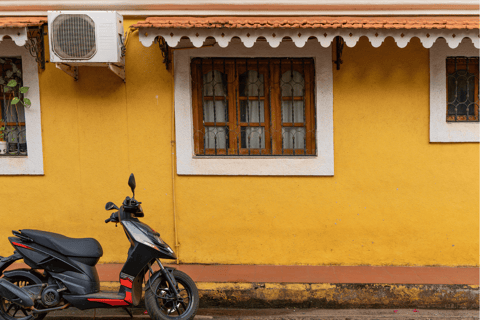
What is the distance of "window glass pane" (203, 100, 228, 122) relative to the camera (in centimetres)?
484

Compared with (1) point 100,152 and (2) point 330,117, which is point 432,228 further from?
(1) point 100,152

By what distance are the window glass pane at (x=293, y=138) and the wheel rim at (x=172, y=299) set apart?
2.23 m

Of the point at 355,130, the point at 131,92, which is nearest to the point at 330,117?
the point at 355,130

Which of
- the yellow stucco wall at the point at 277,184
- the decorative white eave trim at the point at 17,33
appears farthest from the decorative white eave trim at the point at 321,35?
the decorative white eave trim at the point at 17,33

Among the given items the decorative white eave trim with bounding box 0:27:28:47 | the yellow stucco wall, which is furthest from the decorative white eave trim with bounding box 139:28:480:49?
the decorative white eave trim with bounding box 0:27:28:47

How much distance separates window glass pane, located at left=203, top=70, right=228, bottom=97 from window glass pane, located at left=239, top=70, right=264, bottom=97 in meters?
0.22

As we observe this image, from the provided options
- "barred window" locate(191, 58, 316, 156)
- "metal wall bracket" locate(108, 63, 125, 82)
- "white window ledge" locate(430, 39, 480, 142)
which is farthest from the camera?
"barred window" locate(191, 58, 316, 156)

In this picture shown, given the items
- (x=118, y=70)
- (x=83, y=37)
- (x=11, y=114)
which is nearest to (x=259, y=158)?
(x=118, y=70)

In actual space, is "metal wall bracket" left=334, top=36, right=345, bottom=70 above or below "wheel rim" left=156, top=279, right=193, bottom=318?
above

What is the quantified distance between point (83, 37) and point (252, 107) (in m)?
2.14

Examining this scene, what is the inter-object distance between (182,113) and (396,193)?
9.51ft

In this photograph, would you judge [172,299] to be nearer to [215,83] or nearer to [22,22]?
[215,83]

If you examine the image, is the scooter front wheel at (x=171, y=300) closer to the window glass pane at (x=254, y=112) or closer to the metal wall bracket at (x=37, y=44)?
the window glass pane at (x=254, y=112)

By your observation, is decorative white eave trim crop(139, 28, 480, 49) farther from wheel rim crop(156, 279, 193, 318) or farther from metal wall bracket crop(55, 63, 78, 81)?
wheel rim crop(156, 279, 193, 318)
